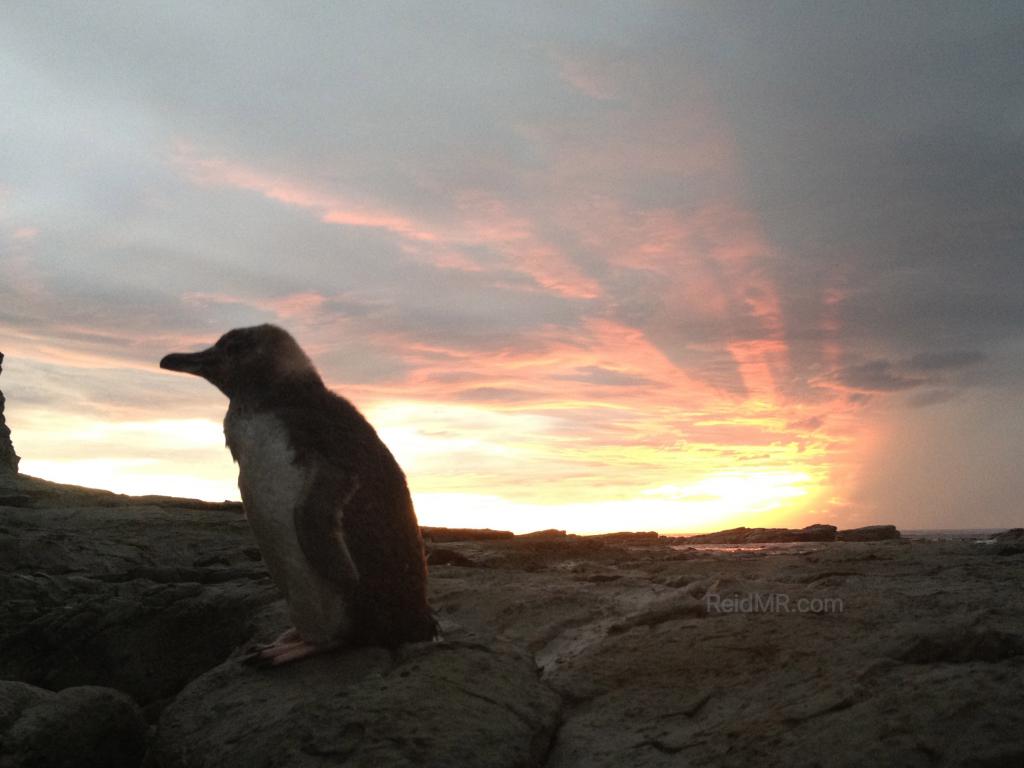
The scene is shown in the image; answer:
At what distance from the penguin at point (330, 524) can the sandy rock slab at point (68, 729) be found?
1.02 metres

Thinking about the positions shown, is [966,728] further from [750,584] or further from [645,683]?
[750,584]

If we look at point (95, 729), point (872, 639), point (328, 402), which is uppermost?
point (328, 402)

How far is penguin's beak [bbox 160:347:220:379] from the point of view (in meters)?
6.12

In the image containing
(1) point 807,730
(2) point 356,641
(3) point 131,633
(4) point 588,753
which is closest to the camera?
(1) point 807,730

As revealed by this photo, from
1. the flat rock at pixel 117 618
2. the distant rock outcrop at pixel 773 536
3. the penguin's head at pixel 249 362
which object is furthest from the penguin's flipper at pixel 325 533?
the distant rock outcrop at pixel 773 536

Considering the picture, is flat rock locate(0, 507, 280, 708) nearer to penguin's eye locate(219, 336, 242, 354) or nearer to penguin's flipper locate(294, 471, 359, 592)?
penguin's flipper locate(294, 471, 359, 592)

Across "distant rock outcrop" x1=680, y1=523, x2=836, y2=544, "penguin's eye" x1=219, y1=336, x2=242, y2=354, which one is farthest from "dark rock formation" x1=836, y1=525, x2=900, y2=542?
"penguin's eye" x1=219, y1=336, x2=242, y2=354

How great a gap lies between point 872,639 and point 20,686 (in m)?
5.30

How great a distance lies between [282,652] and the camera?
5.34 m

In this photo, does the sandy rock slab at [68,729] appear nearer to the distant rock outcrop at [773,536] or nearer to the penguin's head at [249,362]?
the penguin's head at [249,362]

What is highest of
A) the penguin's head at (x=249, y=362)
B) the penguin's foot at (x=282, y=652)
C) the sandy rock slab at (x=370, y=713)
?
the penguin's head at (x=249, y=362)

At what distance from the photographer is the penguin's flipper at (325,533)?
5.02m

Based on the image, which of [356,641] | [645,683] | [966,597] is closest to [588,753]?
[645,683]

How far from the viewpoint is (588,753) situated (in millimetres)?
4398
